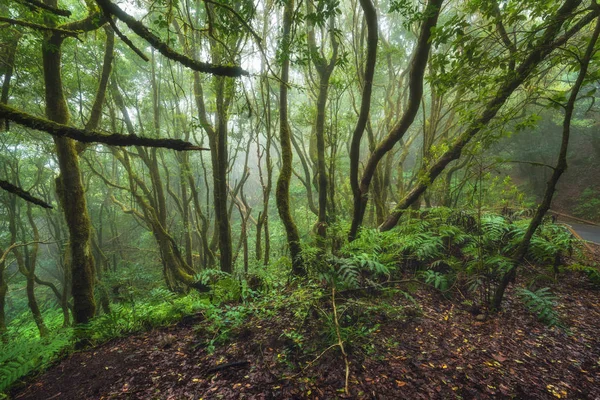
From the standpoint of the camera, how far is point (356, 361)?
2.53 m

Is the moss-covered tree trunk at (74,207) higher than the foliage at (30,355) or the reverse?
higher

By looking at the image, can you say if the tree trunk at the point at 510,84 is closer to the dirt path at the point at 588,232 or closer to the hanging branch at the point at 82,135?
the hanging branch at the point at 82,135

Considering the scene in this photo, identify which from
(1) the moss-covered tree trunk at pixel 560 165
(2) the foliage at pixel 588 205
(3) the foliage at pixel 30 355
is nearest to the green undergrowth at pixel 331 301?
(3) the foliage at pixel 30 355

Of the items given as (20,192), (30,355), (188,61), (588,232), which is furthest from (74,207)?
(588,232)

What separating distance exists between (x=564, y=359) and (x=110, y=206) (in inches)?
802

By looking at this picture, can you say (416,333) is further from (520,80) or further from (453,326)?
(520,80)

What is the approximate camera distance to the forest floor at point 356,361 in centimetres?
229

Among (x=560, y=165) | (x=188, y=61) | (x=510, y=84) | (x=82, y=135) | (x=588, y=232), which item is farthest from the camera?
(x=588, y=232)

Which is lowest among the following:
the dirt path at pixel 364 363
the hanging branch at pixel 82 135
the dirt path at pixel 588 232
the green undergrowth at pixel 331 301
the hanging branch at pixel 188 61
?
the dirt path at pixel 588 232

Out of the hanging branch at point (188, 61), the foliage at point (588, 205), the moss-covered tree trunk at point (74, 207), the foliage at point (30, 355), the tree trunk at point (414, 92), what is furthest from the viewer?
the foliage at point (588, 205)

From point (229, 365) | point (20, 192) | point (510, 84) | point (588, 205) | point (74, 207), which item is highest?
point (510, 84)

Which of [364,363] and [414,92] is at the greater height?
[414,92]

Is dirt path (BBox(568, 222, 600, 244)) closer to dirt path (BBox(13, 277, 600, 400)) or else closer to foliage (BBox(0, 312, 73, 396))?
dirt path (BBox(13, 277, 600, 400))

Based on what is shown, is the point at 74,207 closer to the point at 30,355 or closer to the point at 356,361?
the point at 30,355
